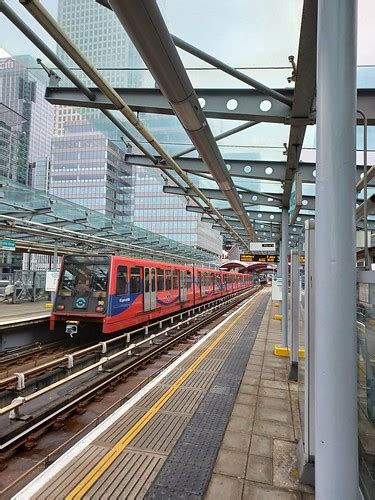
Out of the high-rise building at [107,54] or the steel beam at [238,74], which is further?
the high-rise building at [107,54]

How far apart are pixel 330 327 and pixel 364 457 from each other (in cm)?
111

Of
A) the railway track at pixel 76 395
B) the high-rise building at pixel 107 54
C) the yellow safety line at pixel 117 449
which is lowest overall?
the railway track at pixel 76 395

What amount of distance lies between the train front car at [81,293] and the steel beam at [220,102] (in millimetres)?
5353

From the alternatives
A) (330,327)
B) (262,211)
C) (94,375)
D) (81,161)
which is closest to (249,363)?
(94,375)

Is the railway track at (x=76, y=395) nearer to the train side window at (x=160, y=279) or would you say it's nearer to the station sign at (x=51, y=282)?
the train side window at (x=160, y=279)

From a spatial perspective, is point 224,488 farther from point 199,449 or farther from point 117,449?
point 117,449

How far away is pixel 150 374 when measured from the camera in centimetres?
793

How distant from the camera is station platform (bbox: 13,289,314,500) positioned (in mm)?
3153

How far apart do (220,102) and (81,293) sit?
698cm

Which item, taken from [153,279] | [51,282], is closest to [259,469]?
[153,279]

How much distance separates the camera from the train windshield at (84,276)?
10.3m

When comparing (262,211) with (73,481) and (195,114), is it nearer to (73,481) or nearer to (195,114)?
(195,114)

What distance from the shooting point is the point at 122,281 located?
10.8 m

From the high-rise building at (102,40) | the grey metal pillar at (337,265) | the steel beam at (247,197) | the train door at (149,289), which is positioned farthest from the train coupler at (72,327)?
the grey metal pillar at (337,265)
